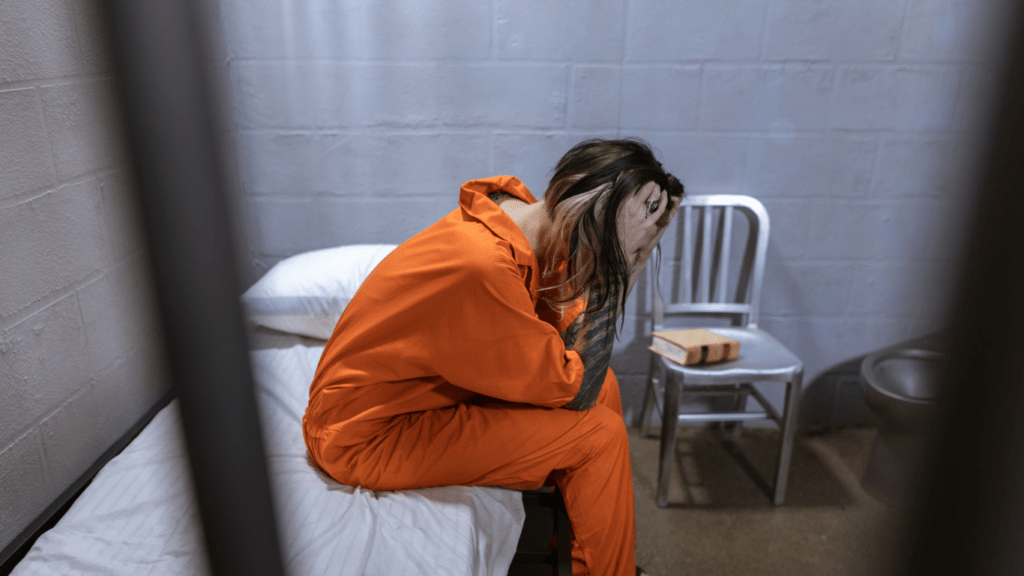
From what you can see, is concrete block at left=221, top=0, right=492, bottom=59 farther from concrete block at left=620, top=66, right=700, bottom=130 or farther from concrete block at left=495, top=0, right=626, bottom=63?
concrete block at left=620, top=66, right=700, bottom=130

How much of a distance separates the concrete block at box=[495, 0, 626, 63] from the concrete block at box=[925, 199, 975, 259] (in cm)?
157

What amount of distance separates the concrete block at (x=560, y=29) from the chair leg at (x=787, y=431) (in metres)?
1.04

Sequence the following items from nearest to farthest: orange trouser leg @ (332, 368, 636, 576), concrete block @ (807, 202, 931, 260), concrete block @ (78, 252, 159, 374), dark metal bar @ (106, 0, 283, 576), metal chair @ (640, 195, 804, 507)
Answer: dark metal bar @ (106, 0, 283, 576) → orange trouser leg @ (332, 368, 636, 576) → concrete block @ (78, 252, 159, 374) → metal chair @ (640, 195, 804, 507) → concrete block @ (807, 202, 931, 260)

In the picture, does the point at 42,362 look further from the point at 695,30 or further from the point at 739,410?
the point at 739,410

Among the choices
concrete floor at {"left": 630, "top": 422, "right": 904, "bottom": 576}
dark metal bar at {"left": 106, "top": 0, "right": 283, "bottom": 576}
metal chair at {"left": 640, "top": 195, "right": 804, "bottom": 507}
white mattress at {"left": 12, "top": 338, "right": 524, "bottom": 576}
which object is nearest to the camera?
dark metal bar at {"left": 106, "top": 0, "right": 283, "bottom": 576}

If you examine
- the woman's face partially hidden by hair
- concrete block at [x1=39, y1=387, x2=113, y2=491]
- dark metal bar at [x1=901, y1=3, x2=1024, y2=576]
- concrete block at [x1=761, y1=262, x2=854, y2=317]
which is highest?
dark metal bar at [x1=901, y1=3, x2=1024, y2=576]

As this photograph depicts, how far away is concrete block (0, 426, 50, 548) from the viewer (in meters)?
1.08

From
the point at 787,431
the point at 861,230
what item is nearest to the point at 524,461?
the point at 787,431

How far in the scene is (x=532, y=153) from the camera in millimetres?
1817

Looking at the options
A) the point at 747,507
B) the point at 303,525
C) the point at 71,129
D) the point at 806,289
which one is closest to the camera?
the point at 303,525

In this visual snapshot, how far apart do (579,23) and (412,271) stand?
3.40 feet

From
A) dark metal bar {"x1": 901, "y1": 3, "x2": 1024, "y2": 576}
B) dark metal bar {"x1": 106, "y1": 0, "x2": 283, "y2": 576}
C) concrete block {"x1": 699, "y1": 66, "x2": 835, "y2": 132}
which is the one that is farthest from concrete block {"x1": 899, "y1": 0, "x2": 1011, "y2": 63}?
dark metal bar {"x1": 106, "y1": 0, "x2": 283, "y2": 576}

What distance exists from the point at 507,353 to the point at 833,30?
4.60 ft

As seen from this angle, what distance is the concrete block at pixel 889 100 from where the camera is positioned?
5.64 feet
